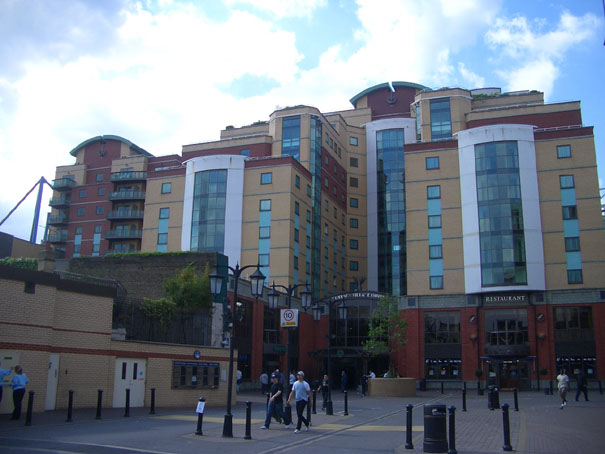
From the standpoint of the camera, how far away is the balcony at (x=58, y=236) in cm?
7919

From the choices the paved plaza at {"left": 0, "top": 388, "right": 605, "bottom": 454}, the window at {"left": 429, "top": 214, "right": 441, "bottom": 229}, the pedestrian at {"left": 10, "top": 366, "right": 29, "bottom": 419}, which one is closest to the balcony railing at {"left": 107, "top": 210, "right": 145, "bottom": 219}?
the window at {"left": 429, "top": 214, "right": 441, "bottom": 229}

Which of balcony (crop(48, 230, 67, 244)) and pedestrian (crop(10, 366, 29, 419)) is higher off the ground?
balcony (crop(48, 230, 67, 244))

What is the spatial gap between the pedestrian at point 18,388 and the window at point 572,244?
46134 millimetres

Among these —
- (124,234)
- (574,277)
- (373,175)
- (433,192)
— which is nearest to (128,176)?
(124,234)

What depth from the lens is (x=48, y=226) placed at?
268 ft

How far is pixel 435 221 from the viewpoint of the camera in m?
56.1

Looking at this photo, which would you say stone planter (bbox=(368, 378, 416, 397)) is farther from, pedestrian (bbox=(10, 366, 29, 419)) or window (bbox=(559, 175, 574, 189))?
window (bbox=(559, 175, 574, 189))

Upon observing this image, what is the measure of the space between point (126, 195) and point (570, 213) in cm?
5188

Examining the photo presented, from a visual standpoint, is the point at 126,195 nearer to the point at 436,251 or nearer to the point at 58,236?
the point at 58,236

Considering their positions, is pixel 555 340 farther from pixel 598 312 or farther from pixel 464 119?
pixel 464 119

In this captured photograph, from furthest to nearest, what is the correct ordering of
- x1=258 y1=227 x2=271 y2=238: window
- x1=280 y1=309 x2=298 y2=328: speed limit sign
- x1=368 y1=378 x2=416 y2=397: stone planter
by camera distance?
1. x1=258 y1=227 x2=271 y2=238: window
2. x1=368 y1=378 x2=416 y2=397: stone planter
3. x1=280 y1=309 x2=298 y2=328: speed limit sign

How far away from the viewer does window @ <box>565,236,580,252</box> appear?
51781mm

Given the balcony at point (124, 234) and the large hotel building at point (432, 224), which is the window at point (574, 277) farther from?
the balcony at point (124, 234)

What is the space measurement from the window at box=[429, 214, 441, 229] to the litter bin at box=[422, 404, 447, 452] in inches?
1716
